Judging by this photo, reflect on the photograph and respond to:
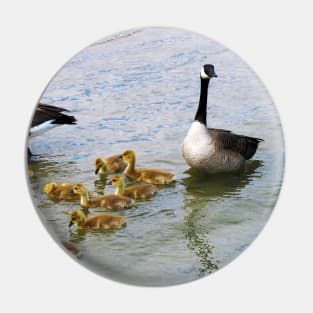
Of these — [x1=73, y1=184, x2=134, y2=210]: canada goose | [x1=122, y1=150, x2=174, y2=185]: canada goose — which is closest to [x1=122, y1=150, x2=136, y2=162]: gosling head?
[x1=122, y1=150, x2=174, y2=185]: canada goose

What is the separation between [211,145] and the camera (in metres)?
4.25

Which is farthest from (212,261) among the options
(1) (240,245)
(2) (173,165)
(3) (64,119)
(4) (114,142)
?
(3) (64,119)

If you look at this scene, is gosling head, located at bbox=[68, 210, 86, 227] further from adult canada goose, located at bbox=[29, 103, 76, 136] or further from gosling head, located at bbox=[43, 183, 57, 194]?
adult canada goose, located at bbox=[29, 103, 76, 136]

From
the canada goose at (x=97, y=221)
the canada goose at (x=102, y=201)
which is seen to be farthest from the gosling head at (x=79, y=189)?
the canada goose at (x=97, y=221)

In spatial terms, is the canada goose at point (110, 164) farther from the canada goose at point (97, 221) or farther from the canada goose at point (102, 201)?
the canada goose at point (97, 221)

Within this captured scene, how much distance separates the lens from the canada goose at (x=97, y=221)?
4.06m

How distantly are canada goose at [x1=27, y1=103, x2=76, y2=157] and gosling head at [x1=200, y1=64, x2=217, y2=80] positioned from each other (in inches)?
31.0

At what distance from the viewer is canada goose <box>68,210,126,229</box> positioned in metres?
4.06

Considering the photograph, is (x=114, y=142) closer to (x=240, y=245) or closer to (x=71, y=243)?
(x=71, y=243)

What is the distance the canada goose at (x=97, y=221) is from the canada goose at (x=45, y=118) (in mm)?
436

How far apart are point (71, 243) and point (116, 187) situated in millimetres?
391

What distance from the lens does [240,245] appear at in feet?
13.9

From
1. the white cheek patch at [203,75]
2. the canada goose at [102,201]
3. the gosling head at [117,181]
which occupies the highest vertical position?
the white cheek patch at [203,75]

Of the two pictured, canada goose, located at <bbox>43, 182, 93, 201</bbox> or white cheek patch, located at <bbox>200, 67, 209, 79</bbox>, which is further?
white cheek patch, located at <bbox>200, 67, 209, 79</bbox>
